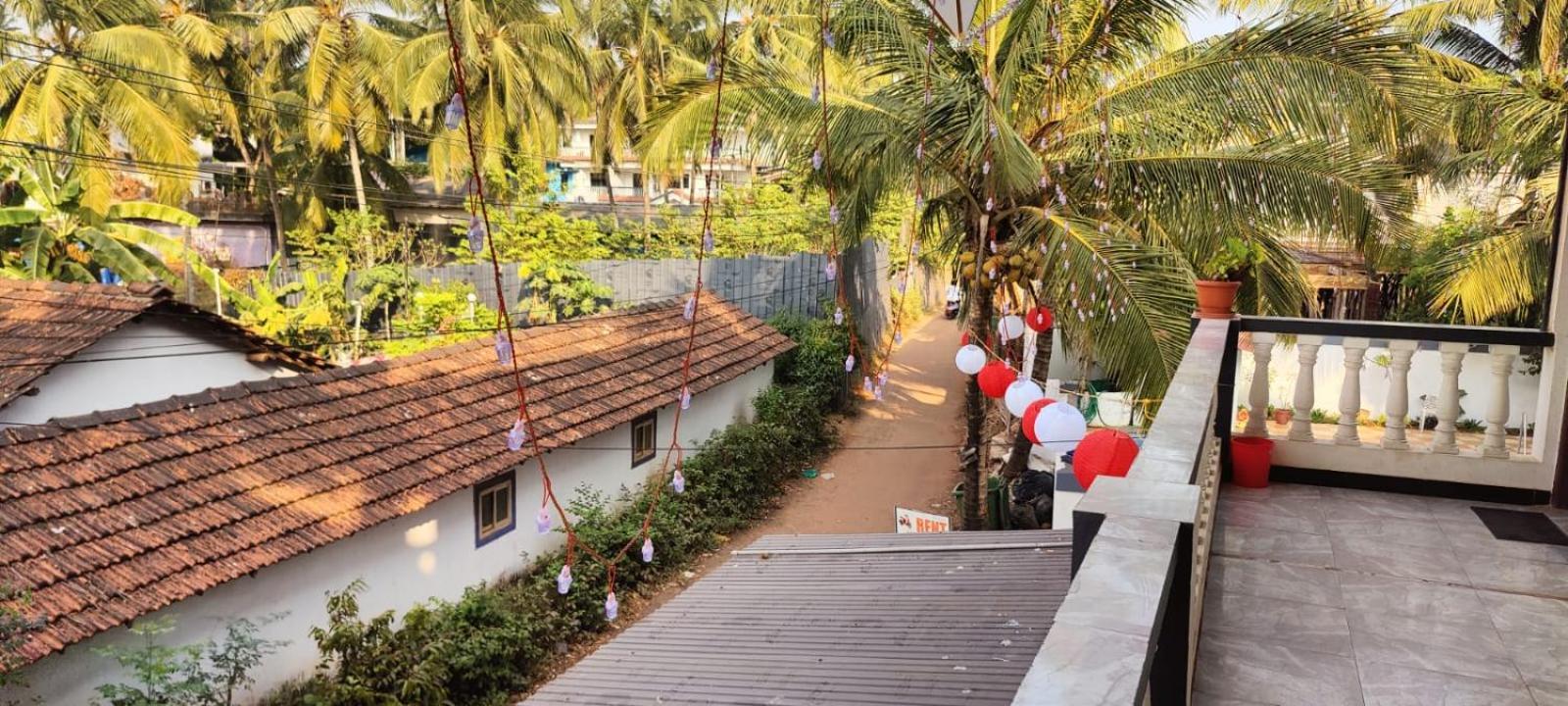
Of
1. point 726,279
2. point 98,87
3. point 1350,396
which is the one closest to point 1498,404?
point 1350,396

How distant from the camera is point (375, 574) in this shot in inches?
371

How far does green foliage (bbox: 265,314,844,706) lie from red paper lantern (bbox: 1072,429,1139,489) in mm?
4895

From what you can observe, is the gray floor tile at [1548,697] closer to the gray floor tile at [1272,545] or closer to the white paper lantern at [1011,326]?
the gray floor tile at [1272,545]

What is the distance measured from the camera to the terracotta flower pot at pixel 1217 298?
5.18m

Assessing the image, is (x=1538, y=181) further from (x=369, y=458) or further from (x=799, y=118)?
(x=369, y=458)

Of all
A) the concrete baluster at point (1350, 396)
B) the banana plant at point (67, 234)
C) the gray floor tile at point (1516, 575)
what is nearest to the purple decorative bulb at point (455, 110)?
the gray floor tile at point (1516, 575)

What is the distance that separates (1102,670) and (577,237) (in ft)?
75.4

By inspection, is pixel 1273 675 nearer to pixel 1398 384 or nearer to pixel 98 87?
pixel 1398 384

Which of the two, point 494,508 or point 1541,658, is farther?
point 494,508

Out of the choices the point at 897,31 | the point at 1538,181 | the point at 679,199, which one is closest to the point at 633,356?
the point at 897,31

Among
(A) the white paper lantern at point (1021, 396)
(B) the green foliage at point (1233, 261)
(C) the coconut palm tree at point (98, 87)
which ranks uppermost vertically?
(C) the coconut palm tree at point (98, 87)

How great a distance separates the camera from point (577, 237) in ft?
77.5

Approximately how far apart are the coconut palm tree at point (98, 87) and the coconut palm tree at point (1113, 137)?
40.6 ft

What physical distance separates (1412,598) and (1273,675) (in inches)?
39.0
